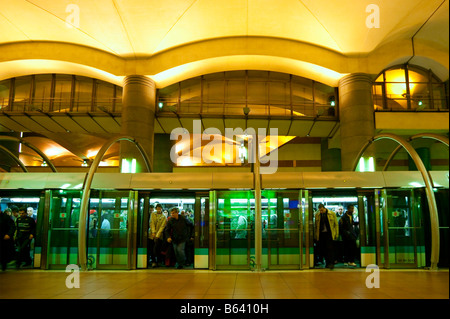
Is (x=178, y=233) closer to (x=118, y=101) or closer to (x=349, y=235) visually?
(x=349, y=235)

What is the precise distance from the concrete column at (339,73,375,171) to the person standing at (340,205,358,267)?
9.48m

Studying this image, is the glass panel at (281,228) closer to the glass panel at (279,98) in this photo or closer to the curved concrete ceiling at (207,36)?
the curved concrete ceiling at (207,36)

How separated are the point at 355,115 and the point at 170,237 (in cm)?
1356

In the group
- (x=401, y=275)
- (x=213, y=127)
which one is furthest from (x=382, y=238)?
(x=213, y=127)

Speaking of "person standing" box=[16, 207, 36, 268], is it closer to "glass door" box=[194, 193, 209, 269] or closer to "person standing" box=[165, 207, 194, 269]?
"person standing" box=[165, 207, 194, 269]

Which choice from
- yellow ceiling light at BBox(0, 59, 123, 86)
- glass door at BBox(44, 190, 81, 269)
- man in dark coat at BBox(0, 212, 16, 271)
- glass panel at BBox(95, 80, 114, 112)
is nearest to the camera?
man in dark coat at BBox(0, 212, 16, 271)

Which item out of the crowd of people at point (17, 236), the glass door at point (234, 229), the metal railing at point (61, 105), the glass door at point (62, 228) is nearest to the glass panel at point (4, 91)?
the metal railing at point (61, 105)

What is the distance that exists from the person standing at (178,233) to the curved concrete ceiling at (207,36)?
11.3 m

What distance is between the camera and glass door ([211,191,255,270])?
35.3 feet

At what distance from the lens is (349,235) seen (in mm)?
10812

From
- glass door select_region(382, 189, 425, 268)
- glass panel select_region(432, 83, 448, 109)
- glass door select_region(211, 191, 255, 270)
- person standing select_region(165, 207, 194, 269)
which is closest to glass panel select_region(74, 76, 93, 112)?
person standing select_region(165, 207, 194, 269)

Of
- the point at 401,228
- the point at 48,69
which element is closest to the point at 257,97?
the point at 48,69

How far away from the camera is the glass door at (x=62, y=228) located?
1095 cm
